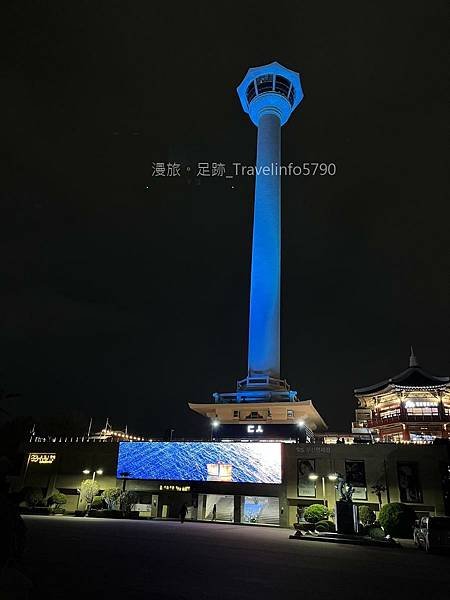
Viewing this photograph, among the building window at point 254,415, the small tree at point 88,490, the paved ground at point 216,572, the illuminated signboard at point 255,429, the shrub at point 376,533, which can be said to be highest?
the building window at point 254,415

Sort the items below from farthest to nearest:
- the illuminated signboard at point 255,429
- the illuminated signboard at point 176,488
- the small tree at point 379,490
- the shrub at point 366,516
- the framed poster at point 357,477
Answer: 1. the illuminated signboard at point 255,429
2. the illuminated signboard at point 176,488
3. the framed poster at point 357,477
4. the small tree at point 379,490
5. the shrub at point 366,516

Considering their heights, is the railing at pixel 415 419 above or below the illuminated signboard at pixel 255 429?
above

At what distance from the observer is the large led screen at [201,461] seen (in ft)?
120

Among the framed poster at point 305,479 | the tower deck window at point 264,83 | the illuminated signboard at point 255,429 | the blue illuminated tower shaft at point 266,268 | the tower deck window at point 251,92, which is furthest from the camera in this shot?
the tower deck window at point 251,92

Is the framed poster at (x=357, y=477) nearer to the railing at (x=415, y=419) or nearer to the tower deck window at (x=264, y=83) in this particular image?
the railing at (x=415, y=419)

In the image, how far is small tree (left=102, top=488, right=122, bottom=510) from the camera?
3641 cm

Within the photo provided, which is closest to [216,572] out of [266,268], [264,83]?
[266,268]

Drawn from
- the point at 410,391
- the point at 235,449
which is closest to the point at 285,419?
the point at 235,449

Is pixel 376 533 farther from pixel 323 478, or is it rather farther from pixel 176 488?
pixel 176 488

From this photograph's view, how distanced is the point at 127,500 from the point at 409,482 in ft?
69.3

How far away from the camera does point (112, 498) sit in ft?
120

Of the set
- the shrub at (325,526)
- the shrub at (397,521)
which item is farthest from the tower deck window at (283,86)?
the shrub at (325,526)

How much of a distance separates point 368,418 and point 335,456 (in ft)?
89.7

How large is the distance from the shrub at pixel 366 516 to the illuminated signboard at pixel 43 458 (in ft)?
87.8
